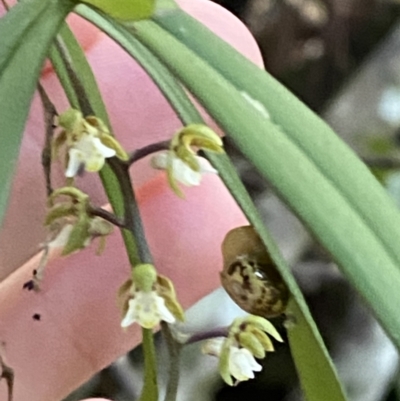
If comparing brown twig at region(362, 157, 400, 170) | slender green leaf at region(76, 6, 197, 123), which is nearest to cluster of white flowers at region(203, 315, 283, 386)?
slender green leaf at region(76, 6, 197, 123)

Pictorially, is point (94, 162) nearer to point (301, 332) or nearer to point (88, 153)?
point (88, 153)

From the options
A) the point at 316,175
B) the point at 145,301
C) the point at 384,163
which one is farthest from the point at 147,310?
the point at 384,163

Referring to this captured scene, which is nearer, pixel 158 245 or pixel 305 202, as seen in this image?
pixel 305 202

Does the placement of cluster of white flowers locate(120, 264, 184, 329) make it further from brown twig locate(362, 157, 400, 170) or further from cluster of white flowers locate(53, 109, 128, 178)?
brown twig locate(362, 157, 400, 170)

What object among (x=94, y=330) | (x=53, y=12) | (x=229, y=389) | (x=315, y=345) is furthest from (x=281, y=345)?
(x=53, y=12)

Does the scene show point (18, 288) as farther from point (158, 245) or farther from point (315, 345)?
point (315, 345)

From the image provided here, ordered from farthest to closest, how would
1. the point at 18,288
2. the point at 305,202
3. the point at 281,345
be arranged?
the point at 281,345 < the point at 18,288 < the point at 305,202

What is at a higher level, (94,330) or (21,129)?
(21,129)
